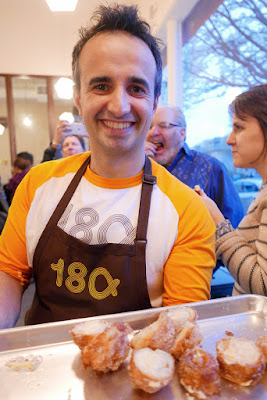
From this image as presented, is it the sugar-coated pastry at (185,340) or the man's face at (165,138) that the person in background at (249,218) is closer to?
the sugar-coated pastry at (185,340)

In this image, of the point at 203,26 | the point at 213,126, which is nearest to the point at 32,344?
the point at 213,126

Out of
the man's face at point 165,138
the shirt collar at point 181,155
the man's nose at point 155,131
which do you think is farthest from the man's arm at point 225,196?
the man's nose at point 155,131

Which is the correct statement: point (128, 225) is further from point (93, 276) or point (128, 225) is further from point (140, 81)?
point (140, 81)

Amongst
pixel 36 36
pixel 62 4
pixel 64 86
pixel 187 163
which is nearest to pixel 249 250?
pixel 187 163

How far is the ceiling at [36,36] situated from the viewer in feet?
17.5

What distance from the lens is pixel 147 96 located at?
3.53 ft

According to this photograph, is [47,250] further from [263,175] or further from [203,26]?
[203,26]

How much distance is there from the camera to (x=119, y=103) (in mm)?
1001

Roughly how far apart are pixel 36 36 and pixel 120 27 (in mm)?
5459

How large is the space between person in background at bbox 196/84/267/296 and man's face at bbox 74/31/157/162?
44 cm

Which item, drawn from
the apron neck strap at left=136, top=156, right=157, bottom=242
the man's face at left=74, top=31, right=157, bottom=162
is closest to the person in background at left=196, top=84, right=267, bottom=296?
the apron neck strap at left=136, top=156, right=157, bottom=242

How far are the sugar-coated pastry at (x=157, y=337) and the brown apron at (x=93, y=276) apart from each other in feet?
0.98

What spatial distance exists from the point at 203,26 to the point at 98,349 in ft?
10.9

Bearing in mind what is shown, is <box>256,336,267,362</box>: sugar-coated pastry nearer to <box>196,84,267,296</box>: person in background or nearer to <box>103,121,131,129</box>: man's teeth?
<box>196,84,267,296</box>: person in background
